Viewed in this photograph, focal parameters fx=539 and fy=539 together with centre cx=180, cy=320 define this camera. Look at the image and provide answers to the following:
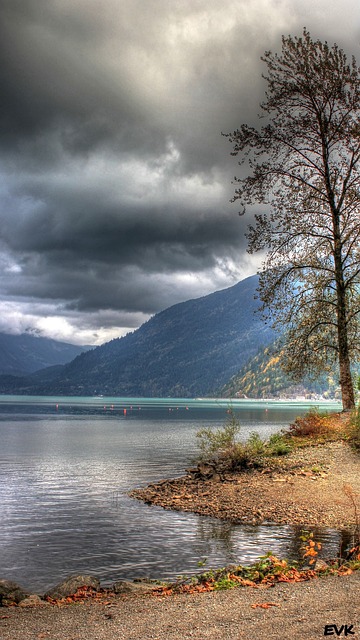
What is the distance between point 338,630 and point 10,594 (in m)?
7.76

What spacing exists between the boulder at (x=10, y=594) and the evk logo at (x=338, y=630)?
284 inches

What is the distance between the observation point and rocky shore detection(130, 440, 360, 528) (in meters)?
19.6

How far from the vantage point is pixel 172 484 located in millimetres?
27812

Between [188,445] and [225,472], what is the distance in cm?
3515

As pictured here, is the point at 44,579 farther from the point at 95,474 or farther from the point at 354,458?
the point at 95,474

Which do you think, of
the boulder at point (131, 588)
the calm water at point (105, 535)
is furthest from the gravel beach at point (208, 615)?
the calm water at point (105, 535)

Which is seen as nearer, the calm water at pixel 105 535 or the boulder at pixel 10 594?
the boulder at pixel 10 594

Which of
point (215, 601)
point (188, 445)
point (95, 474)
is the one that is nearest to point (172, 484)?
point (95, 474)

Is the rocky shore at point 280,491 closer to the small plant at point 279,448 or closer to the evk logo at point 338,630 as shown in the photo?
the small plant at point 279,448

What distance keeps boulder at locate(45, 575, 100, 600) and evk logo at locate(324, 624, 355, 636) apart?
6427 mm

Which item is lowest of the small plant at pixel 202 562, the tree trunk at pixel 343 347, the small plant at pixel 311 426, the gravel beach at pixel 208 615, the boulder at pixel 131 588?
the small plant at pixel 202 562

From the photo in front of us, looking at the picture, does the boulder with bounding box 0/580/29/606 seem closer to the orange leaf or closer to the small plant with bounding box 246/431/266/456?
the orange leaf

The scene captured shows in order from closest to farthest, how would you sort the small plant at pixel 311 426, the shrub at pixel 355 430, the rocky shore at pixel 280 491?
the rocky shore at pixel 280 491 → the shrub at pixel 355 430 → the small plant at pixel 311 426

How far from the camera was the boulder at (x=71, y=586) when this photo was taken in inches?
490
